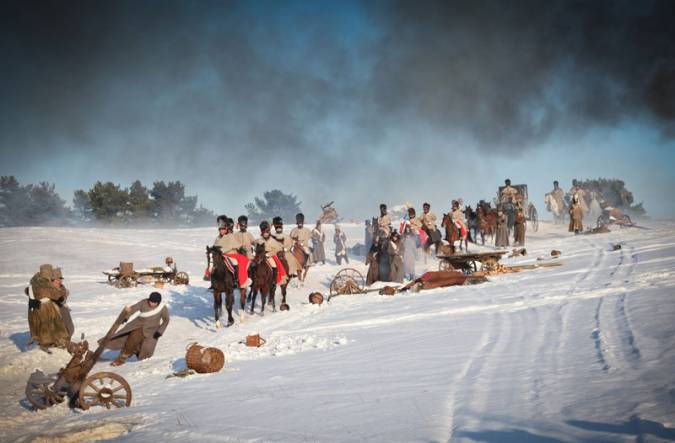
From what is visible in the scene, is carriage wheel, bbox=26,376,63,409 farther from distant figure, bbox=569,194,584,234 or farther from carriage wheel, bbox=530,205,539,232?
carriage wheel, bbox=530,205,539,232

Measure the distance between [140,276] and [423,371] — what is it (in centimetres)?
1493

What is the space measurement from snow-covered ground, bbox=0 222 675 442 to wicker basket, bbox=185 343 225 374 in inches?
8.1

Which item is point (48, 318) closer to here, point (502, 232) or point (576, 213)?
point (502, 232)

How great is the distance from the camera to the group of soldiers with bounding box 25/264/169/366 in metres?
8.75

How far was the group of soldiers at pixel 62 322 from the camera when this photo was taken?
8750 mm

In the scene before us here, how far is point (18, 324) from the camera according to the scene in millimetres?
12227

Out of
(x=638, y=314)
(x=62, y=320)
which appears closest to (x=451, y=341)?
(x=638, y=314)

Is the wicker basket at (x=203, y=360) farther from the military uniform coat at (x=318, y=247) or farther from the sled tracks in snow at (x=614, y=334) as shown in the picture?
the military uniform coat at (x=318, y=247)

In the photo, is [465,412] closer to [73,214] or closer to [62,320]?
[62,320]

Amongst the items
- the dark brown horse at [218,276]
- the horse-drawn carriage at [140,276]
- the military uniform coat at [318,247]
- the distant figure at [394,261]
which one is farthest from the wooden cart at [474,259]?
the horse-drawn carriage at [140,276]

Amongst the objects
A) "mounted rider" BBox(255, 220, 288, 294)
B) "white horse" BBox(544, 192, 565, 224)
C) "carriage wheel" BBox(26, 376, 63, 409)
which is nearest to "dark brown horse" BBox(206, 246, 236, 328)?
"mounted rider" BBox(255, 220, 288, 294)

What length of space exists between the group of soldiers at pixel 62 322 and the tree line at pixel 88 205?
41.2m

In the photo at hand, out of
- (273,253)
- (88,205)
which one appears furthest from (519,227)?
(88,205)

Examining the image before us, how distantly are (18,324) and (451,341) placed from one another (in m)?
10.5
